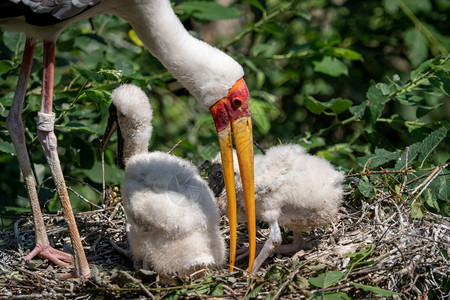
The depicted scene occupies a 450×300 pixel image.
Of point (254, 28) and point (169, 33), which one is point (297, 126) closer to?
point (254, 28)

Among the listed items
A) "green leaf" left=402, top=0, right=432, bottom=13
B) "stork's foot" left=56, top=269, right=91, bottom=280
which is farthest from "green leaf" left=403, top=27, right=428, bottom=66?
"stork's foot" left=56, top=269, right=91, bottom=280

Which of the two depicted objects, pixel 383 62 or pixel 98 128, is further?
pixel 383 62

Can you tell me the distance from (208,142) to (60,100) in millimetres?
1365

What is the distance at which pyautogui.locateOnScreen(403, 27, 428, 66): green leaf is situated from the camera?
700 centimetres

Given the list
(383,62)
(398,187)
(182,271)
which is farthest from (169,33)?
(383,62)

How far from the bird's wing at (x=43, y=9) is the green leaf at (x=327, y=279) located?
2.28m

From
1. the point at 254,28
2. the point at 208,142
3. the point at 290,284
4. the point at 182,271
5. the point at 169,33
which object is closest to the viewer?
the point at 290,284

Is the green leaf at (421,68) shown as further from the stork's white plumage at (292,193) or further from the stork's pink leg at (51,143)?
the stork's pink leg at (51,143)

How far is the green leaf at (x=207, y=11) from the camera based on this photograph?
639 cm

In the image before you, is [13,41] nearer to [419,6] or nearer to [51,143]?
[51,143]

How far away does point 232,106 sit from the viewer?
4543 millimetres

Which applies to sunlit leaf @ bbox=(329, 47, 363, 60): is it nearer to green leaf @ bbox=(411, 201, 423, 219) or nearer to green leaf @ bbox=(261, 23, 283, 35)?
green leaf @ bbox=(261, 23, 283, 35)

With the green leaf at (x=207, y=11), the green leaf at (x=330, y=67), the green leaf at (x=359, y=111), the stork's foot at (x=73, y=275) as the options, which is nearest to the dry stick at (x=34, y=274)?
the stork's foot at (x=73, y=275)

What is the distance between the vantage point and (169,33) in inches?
181
